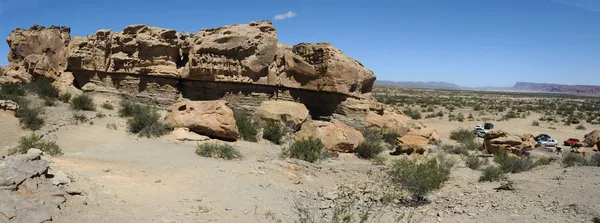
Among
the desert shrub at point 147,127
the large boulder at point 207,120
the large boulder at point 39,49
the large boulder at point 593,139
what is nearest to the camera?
the desert shrub at point 147,127

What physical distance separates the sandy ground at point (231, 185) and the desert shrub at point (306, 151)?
392 millimetres

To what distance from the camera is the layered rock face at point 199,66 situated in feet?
60.9

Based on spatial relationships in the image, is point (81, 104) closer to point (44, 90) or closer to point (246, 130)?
point (44, 90)

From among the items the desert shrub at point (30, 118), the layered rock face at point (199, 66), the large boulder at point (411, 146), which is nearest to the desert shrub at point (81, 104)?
the desert shrub at point (30, 118)

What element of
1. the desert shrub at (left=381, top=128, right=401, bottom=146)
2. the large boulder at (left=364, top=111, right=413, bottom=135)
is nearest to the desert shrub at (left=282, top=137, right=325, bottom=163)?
the desert shrub at (left=381, top=128, right=401, bottom=146)

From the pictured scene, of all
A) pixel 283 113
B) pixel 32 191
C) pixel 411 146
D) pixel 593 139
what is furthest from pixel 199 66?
pixel 593 139

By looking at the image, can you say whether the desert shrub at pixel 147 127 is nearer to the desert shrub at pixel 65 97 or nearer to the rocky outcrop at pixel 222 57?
the rocky outcrop at pixel 222 57

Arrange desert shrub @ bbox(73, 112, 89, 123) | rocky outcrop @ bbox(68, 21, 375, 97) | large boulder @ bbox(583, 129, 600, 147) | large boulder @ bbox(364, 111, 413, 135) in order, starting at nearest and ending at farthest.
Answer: desert shrub @ bbox(73, 112, 89, 123)
rocky outcrop @ bbox(68, 21, 375, 97)
large boulder @ bbox(364, 111, 413, 135)
large boulder @ bbox(583, 129, 600, 147)

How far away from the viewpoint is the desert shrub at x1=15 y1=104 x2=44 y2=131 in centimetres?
1361

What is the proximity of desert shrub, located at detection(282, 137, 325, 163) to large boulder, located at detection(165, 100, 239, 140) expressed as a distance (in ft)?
8.30

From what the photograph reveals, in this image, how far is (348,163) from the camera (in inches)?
517

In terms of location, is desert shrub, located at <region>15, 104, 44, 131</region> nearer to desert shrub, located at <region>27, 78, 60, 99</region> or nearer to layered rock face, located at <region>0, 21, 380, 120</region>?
desert shrub, located at <region>27, 78, 60, 99</region>

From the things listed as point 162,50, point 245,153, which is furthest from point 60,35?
point 245,153

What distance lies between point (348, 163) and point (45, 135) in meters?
10.2
